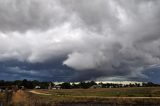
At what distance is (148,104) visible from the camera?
9138 centimetres

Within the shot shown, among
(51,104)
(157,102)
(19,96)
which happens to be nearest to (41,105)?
(51,104)

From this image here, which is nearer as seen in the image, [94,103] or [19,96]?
[19,96]

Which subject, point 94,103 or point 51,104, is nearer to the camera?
point 51,104

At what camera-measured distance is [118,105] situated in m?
92.4

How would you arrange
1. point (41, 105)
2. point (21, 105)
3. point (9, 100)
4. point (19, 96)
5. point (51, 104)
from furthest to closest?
1. point (51, 104)
2. point (41, 105)
3. point (19, 96)
4. point (21, 105)
5. point (9, 100)

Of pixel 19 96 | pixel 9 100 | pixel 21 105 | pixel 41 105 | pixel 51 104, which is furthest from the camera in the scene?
pixel 51 104

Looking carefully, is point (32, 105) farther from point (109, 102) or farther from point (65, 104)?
point (109, 102)

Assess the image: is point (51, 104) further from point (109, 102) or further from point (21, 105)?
point (21, 105)

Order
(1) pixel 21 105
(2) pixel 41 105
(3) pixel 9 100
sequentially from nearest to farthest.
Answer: (3) pixel 9 100 → (1) pixel 21 105 → (2) pixel 41 105

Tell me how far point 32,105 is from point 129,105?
34.1 m

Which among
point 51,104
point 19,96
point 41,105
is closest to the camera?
point 19,96

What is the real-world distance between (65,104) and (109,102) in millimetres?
14483

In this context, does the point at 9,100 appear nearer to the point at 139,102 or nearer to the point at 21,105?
the point at 21,105

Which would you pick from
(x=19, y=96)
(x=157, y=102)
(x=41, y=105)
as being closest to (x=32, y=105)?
(x=19, y=96)
